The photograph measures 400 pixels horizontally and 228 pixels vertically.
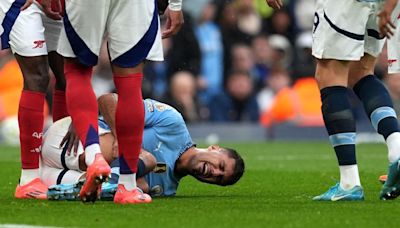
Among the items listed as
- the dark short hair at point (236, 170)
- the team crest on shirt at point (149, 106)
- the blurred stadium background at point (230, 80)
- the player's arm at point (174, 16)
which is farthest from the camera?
the blurred stadium background at point (230, 80)

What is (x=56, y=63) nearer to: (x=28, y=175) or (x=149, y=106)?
(x=149, y=106)

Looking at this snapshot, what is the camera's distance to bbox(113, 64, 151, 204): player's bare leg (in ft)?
24.8

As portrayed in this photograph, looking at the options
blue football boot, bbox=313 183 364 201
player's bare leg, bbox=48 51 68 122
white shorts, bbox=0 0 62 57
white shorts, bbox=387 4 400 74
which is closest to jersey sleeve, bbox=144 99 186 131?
player's bare leg, bbox=48 51 68 122

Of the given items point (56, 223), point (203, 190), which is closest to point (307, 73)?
point (203, 190)

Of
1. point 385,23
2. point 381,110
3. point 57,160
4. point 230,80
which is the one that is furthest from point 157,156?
point 230,80

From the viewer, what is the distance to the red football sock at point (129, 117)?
297 inches

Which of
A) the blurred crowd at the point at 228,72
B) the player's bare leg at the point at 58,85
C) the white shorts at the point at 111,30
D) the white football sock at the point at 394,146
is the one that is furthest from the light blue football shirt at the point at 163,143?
the blurred crowd at the point at 228,72

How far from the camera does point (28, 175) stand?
335 inches

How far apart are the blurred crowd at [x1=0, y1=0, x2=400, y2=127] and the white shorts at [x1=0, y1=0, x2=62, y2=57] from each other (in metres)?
9.81

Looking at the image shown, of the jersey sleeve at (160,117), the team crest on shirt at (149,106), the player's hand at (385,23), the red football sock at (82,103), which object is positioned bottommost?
the jersey sleeve at (160,117)

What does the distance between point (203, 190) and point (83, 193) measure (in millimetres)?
2190

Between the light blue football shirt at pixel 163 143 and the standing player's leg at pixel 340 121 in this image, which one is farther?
the light blue football shirt at pixel 163 143

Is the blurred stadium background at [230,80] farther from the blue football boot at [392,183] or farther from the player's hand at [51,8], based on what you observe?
the blue football boot at [392,183]

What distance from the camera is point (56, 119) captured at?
8953 millimetres
